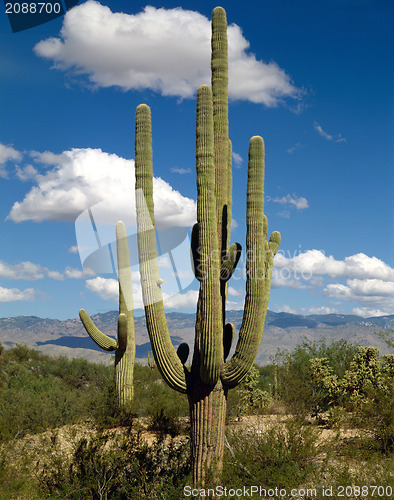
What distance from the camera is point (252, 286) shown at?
798 centimetres

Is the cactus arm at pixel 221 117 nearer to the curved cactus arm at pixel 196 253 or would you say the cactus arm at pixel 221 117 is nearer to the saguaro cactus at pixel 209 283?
the saguaro cactus at pixel 209 283

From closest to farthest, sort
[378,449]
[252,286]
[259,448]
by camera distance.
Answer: [252,286]
[259,448]
[378,449]

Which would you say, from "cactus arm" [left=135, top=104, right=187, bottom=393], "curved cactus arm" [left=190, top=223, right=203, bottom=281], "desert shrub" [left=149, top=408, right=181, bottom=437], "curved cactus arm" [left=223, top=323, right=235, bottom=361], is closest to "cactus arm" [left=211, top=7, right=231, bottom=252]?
"curved cactus arm" [left=190, top=223, right=203, bottom=281]

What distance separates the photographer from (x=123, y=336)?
14539mm

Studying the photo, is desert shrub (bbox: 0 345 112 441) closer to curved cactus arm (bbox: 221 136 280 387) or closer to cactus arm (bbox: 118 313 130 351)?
cactus arm (bbox: 118 313 130 351)

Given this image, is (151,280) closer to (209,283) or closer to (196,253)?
(196,253)

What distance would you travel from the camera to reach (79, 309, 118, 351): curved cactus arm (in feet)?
48.0

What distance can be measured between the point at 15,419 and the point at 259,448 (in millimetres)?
7787

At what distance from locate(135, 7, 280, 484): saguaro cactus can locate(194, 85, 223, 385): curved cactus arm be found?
16mm

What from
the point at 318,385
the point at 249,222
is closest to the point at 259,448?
the point at 249,222

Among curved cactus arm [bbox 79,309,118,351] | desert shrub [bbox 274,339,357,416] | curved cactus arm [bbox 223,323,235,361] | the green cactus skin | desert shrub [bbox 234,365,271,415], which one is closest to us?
curved cactus arm [bbox 223,323,235,361]

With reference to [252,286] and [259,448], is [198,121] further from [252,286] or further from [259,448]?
[259,448]

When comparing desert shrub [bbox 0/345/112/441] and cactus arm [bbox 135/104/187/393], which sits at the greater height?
cactus arm [bbox 135/104/187/393]

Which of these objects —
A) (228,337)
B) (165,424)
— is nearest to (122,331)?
(165,424)
